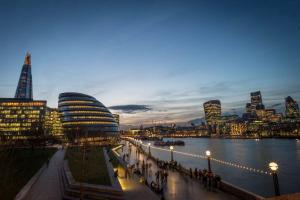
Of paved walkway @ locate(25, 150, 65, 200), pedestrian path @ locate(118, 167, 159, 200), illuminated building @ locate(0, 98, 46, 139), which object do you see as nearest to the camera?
paved walkway @ locate(25, 150, 65, 200)

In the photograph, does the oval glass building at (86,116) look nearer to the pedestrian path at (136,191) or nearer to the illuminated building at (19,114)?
the illuminated building at (19,114)

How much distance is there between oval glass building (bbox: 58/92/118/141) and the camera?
138m

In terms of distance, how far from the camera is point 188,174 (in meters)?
29.3

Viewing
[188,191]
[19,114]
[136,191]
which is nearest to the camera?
[136,191]

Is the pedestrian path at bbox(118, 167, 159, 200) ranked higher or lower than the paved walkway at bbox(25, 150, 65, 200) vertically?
lower

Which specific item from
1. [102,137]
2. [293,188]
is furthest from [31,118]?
[293,188]

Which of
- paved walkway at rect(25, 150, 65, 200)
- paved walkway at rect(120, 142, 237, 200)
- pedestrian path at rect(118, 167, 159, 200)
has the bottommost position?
paved walkway at rect(120, 142, 237, 200)

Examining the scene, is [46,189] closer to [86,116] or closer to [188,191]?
[188,191]

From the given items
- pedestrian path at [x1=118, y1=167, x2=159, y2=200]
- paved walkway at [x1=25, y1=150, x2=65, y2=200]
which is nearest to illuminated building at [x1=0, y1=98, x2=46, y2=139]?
Result: paved walkway at [x1=25, y1=150, x2=65, y2=200]

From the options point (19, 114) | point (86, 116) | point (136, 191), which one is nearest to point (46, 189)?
point (136, 191)

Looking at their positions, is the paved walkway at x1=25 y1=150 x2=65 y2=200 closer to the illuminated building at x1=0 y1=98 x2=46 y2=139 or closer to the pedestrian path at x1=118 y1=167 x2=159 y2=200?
the pedestrian path at x1=118 y1=167 x2=159 y2=200

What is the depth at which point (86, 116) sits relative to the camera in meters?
143

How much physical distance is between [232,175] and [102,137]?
10448 cm

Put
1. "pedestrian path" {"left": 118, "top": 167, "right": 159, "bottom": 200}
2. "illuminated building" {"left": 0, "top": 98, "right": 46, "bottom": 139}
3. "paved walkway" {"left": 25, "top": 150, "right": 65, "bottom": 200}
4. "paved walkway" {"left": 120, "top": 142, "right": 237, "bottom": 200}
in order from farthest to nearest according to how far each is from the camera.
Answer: "illuminated building" {"left": 0, "top": 98, "right": 46, "bottom": 139}, "paved walkway" {"left": 120, "top": 142, "right": 237, "bottom": 200}, "pedestrian path" {"left": 118, "top": 167, "right": 159, "bottom": 200}, "paved walkway" {"left": 25, "top": 150, "right": 65, "bottom": 200}
